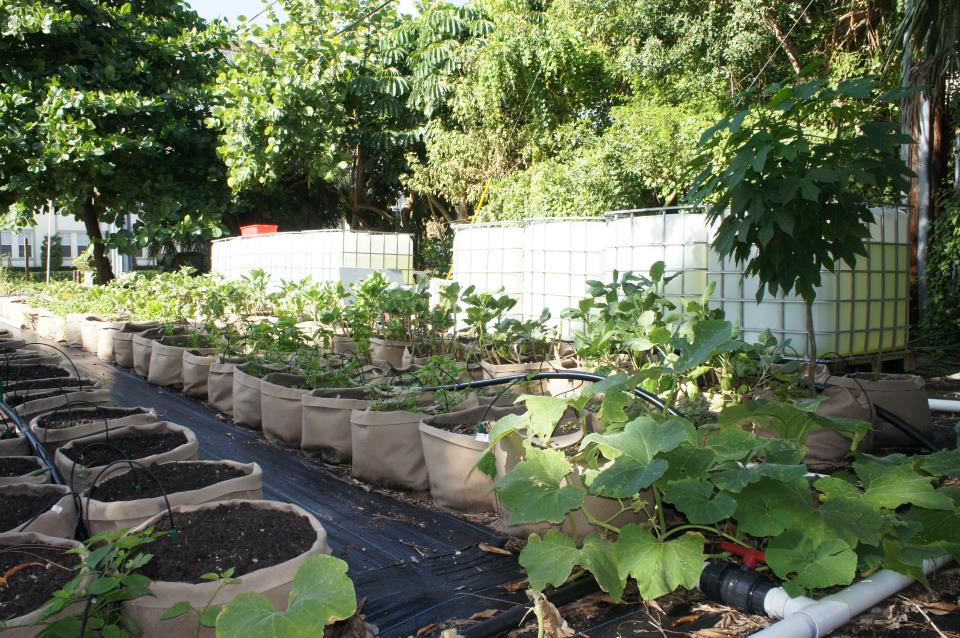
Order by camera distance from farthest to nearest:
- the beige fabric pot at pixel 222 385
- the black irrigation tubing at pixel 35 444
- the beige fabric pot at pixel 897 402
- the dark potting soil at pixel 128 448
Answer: the beige fabric pot at pixel 222 385, the beige fabric pot at pixel 897 402, the dark potting soil at pixel 128 448, the black irrigation tubing at pixel 35 444

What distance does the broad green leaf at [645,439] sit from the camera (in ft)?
6.74

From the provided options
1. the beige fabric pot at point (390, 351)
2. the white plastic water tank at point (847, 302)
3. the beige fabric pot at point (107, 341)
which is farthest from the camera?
the beige fabric pot at point (107, 341)

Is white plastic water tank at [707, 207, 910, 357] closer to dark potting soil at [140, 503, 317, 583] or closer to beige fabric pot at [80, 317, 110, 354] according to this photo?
dark potting soil at [140, 503, 317, 583]

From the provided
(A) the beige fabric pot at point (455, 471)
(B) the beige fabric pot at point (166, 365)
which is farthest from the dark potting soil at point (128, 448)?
A: (B) the beige fabric pot at point (166, 365)

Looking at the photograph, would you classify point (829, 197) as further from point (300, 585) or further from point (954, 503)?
point (300, 585)

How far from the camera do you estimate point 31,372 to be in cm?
477

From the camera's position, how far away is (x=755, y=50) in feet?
33.5

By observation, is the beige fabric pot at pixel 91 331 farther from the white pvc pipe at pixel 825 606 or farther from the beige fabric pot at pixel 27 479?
the white pvc pipe at pixel 825 606

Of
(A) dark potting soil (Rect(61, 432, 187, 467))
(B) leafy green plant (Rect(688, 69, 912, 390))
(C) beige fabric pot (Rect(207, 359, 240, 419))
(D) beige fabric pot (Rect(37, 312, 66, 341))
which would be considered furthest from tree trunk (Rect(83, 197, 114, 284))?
(B) leafy green plant (Rect(688, 69, 912, 390))

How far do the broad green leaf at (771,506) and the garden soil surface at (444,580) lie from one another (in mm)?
285

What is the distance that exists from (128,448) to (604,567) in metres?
2.09

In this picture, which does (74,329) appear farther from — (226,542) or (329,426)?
(226,542)

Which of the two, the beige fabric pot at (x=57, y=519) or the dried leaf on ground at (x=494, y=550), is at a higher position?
the beige fabric pot at (x=57, y=519)

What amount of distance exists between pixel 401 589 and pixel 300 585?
2.63ft
